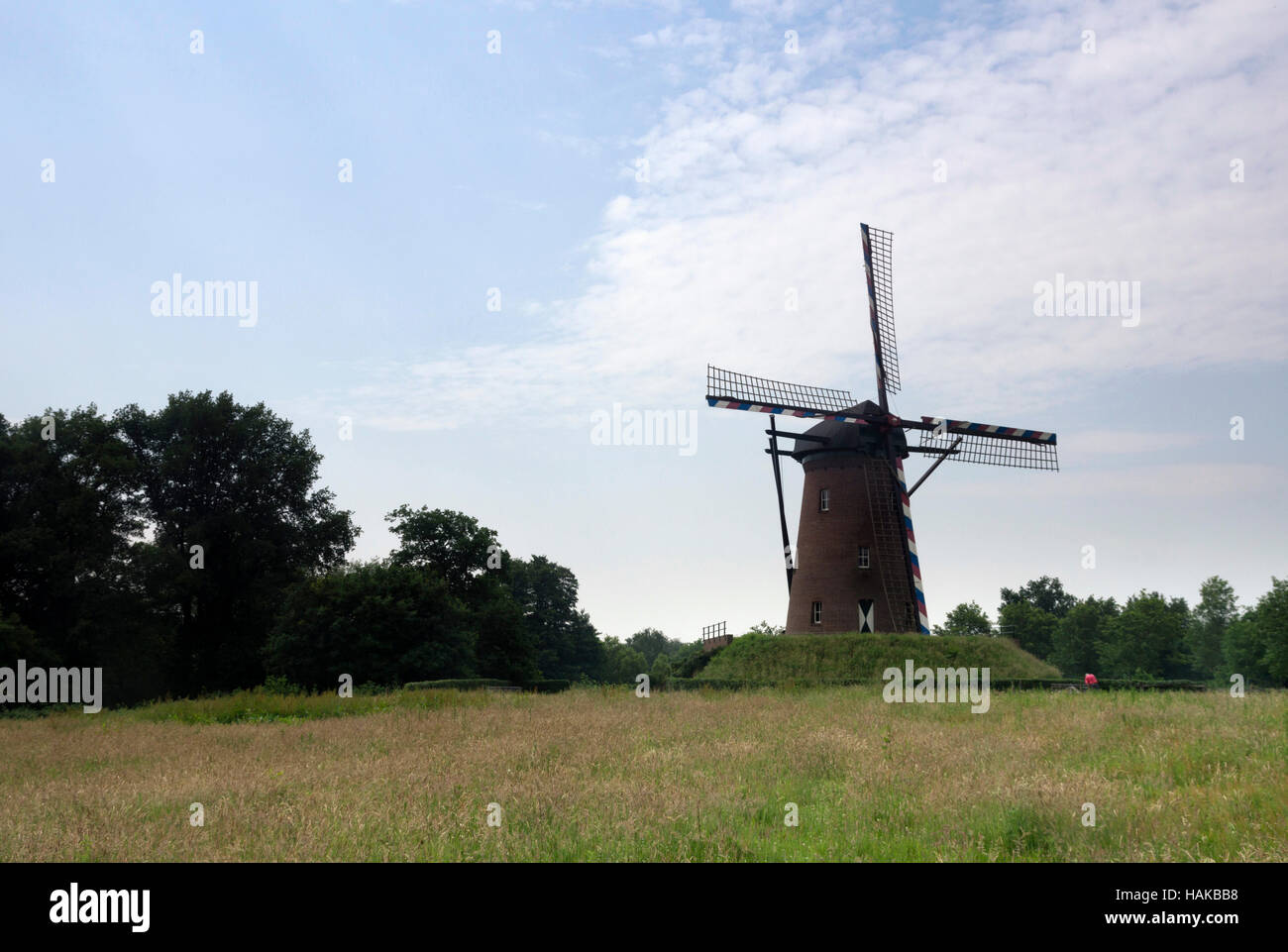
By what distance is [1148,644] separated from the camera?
7631cm

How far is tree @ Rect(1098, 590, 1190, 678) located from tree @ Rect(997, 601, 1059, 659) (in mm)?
13353

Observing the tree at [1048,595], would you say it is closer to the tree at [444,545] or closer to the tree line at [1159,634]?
the tree line at [1159,634]

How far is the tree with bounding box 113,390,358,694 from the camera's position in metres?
45.5

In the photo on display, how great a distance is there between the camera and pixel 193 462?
47062 millimetres

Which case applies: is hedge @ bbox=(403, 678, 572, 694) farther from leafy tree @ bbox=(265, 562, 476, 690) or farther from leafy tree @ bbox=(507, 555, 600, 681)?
leafy tree @ bbox=(507, 555, 600, 681)

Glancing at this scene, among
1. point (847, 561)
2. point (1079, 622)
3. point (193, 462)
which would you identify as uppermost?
point (193, 462)

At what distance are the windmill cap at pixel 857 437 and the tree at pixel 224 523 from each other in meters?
27.4

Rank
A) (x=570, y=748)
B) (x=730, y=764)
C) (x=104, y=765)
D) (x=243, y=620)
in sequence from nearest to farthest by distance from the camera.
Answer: (x=730, y=764), (x=570, y=748), (x=104, y=765), (x=243, y=620)

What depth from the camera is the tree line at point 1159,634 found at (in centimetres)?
6262

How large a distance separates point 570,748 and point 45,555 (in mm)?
35948

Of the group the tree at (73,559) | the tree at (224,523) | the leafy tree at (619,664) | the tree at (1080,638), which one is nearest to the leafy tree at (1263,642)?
the tree at (1080,638)

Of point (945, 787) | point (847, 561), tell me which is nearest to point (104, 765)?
point (945, 787)
